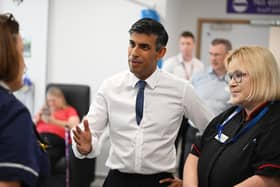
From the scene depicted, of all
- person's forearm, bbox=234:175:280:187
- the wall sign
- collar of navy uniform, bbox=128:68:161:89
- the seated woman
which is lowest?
the seated woman

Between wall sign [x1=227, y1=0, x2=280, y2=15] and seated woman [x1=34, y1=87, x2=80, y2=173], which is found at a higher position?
wall sign [x1=227, y1=0, x2=280, y2=15]

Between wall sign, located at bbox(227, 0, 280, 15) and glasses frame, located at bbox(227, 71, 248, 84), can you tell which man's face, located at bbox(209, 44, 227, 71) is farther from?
wall sign, located at bbox(227, 0, 280, 15)

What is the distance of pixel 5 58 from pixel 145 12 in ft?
10.0

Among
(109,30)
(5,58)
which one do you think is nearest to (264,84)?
(5,58)

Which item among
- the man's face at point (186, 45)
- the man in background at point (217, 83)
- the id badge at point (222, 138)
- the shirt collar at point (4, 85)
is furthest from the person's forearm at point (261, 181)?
the man's face at point (186, 45)

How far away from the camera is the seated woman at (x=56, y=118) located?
12.5 ft

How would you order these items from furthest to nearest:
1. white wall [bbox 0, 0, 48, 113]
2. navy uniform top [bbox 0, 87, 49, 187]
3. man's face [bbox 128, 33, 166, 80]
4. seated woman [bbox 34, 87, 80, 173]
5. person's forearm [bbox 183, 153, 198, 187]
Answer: seated woman [bbox 34, 87, 80, 173] → white wall [bbox 0, 0, 48, 113] → man's face [bbox 128, 33, 166, 80] → person's forearm [bbox 183, 153, 198, 187] → navy uniform top [bbox 0, 87, 49, 187]

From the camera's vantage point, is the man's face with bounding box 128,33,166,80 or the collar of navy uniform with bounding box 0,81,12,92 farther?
the man's face with bounding box 128,33,166,80

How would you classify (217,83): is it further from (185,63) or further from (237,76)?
(237,76)

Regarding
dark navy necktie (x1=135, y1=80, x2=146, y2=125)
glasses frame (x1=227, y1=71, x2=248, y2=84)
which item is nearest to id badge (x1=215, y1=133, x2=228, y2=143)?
glasses frame (x1=227, y1=71, x2=248, y2=84)

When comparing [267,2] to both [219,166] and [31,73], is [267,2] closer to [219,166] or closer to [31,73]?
[31,73]

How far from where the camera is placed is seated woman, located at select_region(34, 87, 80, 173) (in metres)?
3.80

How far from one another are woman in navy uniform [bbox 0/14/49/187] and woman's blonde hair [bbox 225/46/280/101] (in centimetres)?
87

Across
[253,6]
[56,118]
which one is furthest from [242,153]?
[253,6]
